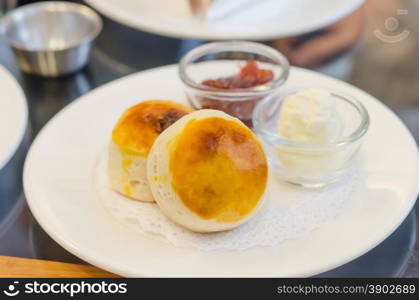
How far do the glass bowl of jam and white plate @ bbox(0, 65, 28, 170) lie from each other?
0.33 meters

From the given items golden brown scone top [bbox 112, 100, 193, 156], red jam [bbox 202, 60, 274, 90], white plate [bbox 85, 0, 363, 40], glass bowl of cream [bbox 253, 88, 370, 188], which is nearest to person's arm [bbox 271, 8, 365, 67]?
white plate [bbox 85, 0, 363, 40]

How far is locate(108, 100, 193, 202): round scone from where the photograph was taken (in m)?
1.00

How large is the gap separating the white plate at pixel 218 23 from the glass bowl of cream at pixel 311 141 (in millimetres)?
481

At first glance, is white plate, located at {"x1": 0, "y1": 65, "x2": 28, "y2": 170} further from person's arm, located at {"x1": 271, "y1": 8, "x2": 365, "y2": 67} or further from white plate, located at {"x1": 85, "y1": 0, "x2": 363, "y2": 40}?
person's arm, located at {"x1": 271, "y1": 8, "x2": 365, "y2": 67}

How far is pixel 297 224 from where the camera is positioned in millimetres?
978

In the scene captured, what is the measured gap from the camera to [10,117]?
3.95 feet

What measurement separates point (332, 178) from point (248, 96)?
24cm

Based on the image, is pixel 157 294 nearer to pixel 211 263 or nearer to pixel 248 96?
pixel 211 263

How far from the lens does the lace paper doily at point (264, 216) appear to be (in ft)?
3.11

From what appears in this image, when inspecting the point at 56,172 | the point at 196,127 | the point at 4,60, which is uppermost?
the point at 196,127

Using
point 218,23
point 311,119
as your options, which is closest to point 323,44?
point 218,23

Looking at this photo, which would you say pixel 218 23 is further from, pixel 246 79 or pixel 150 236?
pixel 150 236

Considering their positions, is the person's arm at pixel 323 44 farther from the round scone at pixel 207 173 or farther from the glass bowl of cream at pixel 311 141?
the round scone at pixel 207 173

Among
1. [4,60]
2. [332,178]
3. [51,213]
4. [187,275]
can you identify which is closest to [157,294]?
[187,275]
